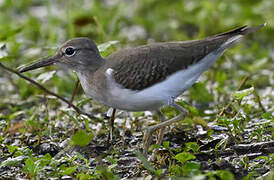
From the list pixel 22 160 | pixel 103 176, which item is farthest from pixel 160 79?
pixel 22 160

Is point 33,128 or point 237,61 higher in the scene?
point 237,61

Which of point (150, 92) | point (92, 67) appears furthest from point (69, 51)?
point (150, 92)

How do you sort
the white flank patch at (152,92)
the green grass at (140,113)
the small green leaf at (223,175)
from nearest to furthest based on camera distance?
1. the small green leaf at (223,175)
2. the green grass at (140,113)
3. the white flank patch at (152,92)

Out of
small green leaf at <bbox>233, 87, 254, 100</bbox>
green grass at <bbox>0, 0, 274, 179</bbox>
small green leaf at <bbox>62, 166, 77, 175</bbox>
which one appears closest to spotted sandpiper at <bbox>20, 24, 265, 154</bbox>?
green grass at <bbox>0, 0, 274, 179</bbox>

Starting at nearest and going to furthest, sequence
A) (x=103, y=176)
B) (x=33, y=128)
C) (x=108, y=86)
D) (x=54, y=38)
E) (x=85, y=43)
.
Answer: (x=103, y=176)
(x=108, y=86)
(x=85, y=43)
(x=33, y=128)
(x=54, y=38)

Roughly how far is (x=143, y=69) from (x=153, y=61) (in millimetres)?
147

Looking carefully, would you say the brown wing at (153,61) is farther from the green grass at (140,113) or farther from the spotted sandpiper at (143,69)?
the green grass at (140,113)

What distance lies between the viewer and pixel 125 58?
518cm

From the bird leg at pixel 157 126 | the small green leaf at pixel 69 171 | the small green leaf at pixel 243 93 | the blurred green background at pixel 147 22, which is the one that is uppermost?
the blurred green background at pixel 147 22

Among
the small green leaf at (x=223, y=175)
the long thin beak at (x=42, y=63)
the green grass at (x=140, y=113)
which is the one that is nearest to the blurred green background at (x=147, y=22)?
the green grass at (x=140, y=113)

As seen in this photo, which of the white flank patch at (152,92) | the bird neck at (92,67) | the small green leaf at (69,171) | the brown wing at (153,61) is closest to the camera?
the small green leaf at (69,171)

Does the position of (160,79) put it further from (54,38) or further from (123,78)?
(54,38)

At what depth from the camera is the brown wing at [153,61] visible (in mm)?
5070

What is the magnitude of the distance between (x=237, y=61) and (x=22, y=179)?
4617 millimetres
